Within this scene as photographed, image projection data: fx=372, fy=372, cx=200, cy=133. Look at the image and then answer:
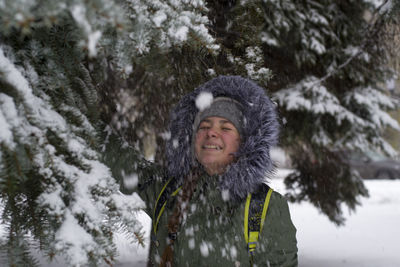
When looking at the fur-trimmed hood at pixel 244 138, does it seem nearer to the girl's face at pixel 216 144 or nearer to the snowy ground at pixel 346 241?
the girl's face at pixel 216 144

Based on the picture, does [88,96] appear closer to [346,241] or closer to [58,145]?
[58,145]

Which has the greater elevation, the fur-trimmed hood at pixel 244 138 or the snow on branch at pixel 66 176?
the fur-trimmed hood at pixel 244 138

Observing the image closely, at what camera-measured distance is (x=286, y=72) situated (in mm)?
4922

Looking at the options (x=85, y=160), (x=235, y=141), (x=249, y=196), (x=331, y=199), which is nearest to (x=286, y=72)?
(x=331, y=199)

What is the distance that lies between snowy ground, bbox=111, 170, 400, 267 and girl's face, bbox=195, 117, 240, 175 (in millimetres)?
2132

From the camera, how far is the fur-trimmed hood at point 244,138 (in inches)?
102

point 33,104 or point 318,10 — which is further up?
point 318,10

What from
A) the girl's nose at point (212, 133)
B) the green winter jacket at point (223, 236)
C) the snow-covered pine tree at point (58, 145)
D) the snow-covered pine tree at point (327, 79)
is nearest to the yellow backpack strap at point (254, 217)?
the green winter jacket at point (223, 236)

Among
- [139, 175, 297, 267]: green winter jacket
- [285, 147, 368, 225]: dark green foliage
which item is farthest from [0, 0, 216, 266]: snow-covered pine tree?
[285, 147, 368, 225]: dark green foliage

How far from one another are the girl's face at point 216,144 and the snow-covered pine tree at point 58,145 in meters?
1.32

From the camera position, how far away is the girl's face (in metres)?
2.69

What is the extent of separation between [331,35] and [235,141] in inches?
113

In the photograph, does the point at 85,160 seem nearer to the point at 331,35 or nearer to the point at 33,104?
the point at 33,104

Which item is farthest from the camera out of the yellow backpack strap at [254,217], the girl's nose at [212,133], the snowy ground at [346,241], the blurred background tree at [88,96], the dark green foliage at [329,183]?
the snowy ground at [346,241]
